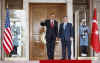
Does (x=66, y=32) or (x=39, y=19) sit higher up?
(x=39, y=19)

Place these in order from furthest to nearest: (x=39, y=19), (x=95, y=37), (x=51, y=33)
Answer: (x=39, y=19), (x=95, y=37), (x=51, y=33)

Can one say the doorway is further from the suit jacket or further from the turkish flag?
the suit jacket

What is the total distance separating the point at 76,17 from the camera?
11.9m

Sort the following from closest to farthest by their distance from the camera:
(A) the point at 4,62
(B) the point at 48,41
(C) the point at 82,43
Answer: (B) the point at 48,41, (A) the point at 4,62, (C) the point at 82,43

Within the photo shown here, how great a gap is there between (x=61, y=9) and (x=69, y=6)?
564mm

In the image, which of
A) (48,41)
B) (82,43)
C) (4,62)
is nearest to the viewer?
(48,41)

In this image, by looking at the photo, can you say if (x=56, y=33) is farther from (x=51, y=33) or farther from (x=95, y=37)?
(x=95, y=37)

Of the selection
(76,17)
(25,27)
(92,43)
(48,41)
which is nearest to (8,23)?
(25,27)

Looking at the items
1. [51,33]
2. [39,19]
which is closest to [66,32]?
[51,33]

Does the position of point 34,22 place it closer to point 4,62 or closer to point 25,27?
point 25,27

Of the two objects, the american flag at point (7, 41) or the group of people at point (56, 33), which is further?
the american flag at point (7, 41)

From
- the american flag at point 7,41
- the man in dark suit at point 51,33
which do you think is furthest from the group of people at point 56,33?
the american flag at point 7,41

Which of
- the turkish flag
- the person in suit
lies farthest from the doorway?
the person in suit

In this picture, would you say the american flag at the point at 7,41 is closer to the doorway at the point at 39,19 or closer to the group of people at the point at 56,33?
the doorway at the point at 39,19
